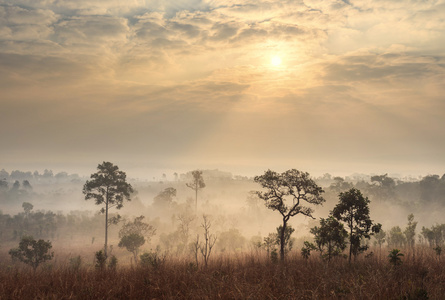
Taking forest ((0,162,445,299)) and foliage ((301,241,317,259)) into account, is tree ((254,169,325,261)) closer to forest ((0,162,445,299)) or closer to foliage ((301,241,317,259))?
forest ((0,162,445,299))

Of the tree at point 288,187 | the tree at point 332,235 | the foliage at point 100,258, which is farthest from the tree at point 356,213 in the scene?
the foliage at point 100,258

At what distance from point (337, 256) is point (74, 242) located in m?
92.0

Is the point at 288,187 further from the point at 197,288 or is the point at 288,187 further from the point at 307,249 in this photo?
the point at 197,288

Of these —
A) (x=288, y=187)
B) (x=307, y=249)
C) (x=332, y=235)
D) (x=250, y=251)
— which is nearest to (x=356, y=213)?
(x=332, y=235)

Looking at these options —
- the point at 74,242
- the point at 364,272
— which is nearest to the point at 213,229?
the point at 74,242

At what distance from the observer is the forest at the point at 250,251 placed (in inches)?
335

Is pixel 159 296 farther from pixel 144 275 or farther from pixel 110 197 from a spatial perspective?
pixel 110 197

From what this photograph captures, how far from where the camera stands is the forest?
8.51m

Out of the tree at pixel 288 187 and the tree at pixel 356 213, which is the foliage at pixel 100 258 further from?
the tree at pixel 356 213

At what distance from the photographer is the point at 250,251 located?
126 ft

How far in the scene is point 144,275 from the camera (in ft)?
33.7

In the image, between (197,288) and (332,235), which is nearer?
(197,288)

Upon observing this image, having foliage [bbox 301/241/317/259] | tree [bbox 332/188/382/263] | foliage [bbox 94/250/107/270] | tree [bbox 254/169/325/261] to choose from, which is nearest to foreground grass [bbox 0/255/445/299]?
foliage [bbox 94/250/107/270]

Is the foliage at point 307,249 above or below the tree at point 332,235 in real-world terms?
below
